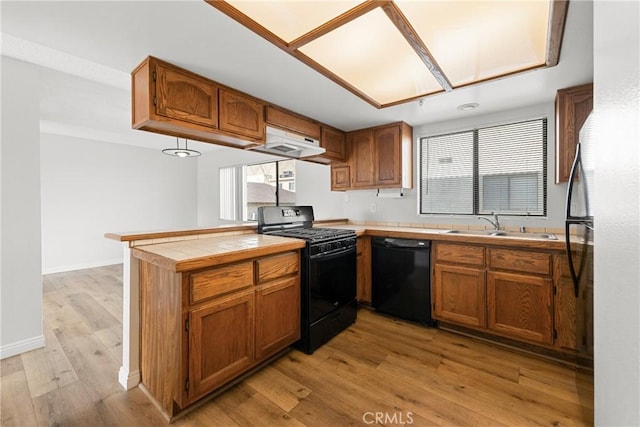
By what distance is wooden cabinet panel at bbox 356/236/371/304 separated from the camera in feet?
10.2

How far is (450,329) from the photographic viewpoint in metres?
2.64

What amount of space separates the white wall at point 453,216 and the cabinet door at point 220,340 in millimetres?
2348

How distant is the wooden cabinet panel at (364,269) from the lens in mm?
3121

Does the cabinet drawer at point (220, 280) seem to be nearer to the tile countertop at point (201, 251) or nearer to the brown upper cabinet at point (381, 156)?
the tile countertop at point (201, 251)

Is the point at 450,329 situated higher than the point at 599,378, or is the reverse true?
the point at 599,378

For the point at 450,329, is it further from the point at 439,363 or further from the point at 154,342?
the point at 154,342

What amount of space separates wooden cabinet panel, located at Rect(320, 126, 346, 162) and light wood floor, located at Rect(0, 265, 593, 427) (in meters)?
2.11

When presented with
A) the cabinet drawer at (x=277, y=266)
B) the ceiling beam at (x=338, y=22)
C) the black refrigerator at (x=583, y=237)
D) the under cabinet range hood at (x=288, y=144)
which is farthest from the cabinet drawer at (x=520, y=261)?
the ceiling beam at (x=338, y=22)

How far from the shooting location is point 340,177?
3785mm

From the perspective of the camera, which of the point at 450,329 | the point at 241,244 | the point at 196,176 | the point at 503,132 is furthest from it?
the point at 196,176

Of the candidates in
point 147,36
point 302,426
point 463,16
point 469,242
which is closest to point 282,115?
point 147,36

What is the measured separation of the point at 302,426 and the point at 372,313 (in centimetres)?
170

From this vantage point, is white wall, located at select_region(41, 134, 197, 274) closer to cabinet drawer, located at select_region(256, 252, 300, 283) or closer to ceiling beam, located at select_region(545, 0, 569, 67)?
cabinet drawer, located at select_region(256, 252, 300, 283)

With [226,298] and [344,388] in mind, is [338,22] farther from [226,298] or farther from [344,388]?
[344,388]
